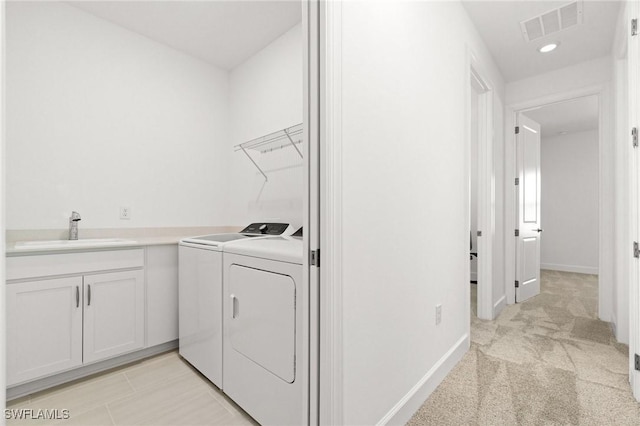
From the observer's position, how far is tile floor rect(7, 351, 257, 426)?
155 centimetres

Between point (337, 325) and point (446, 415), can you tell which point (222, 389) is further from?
point (446, 415)

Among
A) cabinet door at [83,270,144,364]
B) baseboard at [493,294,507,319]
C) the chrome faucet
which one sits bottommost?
baseboard at [493,294,507,319]

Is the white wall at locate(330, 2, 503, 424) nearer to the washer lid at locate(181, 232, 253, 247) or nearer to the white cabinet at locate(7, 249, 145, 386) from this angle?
the washer lid at locate(181, 232, 253, 247)

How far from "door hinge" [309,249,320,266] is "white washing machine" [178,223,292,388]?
29.4 inches

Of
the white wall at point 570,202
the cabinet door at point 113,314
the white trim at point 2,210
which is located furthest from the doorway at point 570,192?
the white trim at point 2,210

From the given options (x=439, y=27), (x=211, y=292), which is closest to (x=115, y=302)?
(x=211, y=292)

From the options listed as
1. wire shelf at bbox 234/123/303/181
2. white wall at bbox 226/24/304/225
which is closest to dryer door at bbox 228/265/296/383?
white wall at bbox 226/24/304/225

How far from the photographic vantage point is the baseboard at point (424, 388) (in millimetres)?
1430

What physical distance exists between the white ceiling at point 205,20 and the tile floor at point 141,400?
8.38 feet

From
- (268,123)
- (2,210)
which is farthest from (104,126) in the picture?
(2,210)

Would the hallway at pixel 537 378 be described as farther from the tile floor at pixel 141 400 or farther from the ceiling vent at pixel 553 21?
the ceiling vent at pixel 553 21

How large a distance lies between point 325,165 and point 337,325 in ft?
1.94

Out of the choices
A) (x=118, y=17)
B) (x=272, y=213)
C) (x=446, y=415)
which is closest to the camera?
(x=446, y=415)

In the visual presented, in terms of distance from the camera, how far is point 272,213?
267cm
